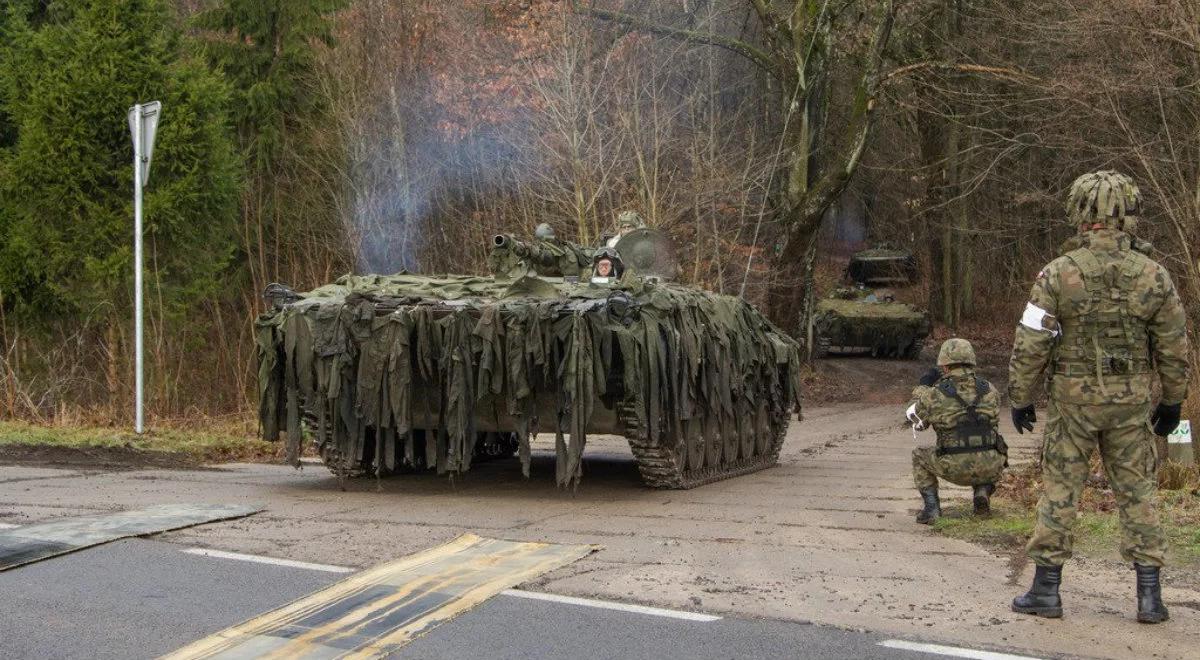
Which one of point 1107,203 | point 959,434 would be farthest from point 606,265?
point 1107,203

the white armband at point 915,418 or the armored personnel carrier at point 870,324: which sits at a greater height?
the armored personnel carrier at point 870,324

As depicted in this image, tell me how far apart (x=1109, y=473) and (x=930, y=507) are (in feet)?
9.45

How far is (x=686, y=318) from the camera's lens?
1253 centimetres

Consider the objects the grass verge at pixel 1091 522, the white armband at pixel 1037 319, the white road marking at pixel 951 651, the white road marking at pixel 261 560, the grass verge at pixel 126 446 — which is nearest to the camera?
the white road marking at pixel 951 651

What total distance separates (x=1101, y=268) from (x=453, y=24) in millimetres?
20502

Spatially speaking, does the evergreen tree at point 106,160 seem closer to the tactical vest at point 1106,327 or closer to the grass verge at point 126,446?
the grass verge at point 126,446

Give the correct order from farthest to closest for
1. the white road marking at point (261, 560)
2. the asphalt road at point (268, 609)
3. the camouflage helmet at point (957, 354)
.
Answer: the camouflage helmet at point (957, 354) < the white road marking at point (261, 560) < the asphalt road at point (268, 609)

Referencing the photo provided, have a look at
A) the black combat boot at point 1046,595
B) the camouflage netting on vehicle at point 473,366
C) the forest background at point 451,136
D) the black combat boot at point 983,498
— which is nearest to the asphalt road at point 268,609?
the black combat boot at point 1046,595

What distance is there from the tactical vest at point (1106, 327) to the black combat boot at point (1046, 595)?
873 millimetres

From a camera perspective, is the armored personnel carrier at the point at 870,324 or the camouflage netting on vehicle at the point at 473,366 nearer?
the camouflage netting on vehicle at the point at 473,366

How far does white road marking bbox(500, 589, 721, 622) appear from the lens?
676cm

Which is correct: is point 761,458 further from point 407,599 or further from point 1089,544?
point 407,599

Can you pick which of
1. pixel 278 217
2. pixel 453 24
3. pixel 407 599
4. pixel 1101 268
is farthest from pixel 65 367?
pixel 1101 268

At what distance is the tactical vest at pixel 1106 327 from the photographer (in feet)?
22.2
